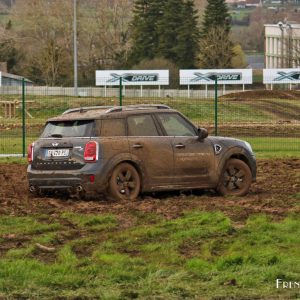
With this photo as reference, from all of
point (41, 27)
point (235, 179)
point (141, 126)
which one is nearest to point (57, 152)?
point (141, 126)

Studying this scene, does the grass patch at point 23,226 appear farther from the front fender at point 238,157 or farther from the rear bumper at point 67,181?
the front fender at point 238,157

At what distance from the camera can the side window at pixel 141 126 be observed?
669 inches

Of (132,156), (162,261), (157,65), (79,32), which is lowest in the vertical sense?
(162,261)

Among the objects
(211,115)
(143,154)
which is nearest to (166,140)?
(143,154)

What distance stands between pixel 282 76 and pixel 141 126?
163ft

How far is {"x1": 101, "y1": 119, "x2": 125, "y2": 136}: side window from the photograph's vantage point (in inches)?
656

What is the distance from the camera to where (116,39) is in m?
102

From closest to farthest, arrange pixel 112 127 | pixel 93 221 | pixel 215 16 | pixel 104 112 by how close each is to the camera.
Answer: pixel 93 221 → pixel 112 127 → pixel 104 112 → pixel 215 16

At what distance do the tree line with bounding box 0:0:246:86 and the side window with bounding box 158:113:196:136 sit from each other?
6638cm

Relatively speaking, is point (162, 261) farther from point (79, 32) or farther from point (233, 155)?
point (79, 32)

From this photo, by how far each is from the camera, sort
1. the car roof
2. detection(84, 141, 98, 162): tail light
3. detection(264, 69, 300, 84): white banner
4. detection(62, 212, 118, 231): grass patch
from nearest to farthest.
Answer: detection(62, 212, 118, 231): grass patch, detection(84, 141, 98, 162): tail light, the car roof, detection(264, 69, 300, 84): white banner

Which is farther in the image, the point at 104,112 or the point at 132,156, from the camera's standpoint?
the point at 104,112

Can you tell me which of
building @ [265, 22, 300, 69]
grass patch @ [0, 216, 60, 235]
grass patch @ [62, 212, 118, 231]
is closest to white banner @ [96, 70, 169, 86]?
building @ [265, 22, 300, 69]

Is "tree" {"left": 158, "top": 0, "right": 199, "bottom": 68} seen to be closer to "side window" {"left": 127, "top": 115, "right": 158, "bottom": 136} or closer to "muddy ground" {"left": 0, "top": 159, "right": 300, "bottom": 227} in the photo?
"muddy ground" {"left": 0, "top": 159, "right": 300, "bottom": 227}
